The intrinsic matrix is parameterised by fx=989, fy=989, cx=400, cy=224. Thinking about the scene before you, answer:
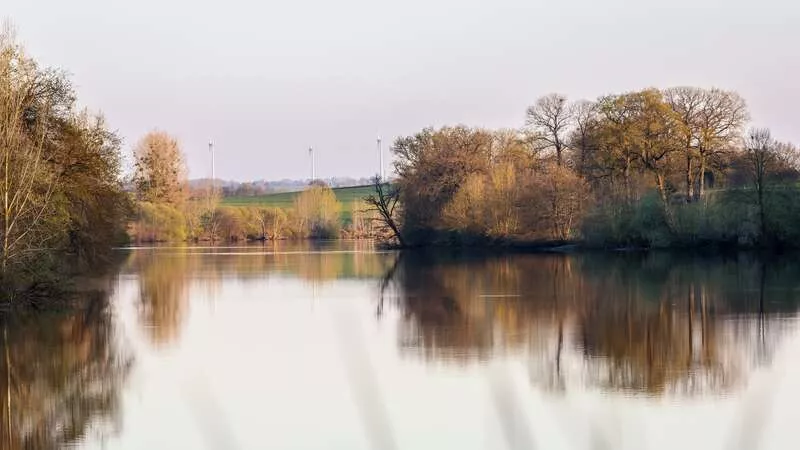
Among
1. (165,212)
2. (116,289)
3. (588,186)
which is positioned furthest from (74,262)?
(165,212)

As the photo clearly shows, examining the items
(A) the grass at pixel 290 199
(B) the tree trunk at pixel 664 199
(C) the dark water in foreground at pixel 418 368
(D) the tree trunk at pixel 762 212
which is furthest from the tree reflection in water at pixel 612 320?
(A) the grass at pixel 290 199

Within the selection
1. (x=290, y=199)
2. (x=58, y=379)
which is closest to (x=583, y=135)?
(x=58, y=379)

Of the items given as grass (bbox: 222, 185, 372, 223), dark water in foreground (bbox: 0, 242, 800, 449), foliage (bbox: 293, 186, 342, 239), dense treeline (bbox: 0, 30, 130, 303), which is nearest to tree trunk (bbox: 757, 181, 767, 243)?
dark water in foreground (bbox: 0, 242, 800, 449)

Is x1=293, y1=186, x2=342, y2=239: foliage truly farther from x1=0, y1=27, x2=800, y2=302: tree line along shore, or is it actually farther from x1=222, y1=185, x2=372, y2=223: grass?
x1=0, y1=27, x2=800, y2=302: tree line along shore

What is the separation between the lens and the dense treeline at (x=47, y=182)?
68.1 ft

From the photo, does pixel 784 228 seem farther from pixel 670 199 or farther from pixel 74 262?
pixel 74 262

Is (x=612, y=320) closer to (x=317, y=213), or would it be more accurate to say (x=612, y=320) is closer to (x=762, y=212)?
(x=762, y=212)

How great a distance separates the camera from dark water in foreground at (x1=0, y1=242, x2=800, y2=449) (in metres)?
9.60

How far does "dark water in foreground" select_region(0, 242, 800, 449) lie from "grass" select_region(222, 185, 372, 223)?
7098cm

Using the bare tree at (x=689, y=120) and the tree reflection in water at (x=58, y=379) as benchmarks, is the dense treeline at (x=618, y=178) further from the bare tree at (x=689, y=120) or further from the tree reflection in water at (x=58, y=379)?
the tree reflection in water at (x=58, y=379)

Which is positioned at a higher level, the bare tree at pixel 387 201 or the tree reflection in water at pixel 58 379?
the bare tree at pixel 387 201

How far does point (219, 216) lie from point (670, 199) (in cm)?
4829

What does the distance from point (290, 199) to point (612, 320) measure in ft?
291

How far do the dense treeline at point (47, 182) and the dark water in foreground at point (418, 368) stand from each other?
150cm
